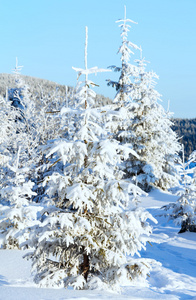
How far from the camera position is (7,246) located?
9047mm

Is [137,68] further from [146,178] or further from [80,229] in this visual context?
[80,229]

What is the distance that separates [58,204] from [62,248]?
830mm

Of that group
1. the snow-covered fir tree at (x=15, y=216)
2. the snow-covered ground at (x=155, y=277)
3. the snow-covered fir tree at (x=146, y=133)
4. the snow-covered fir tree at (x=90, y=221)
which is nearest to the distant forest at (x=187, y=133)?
the snow-covered fir tree at (x=146, y=133)

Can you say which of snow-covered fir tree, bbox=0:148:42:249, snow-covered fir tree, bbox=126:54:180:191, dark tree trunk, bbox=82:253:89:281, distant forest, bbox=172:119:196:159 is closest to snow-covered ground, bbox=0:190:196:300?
snow-covered fir tree, bbox=0:148:42:249

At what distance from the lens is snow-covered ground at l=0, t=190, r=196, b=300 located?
4.55m

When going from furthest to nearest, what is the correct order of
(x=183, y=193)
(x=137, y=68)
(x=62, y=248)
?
(x=137, y=68), (x=183, y=193), (x=62, y=248)

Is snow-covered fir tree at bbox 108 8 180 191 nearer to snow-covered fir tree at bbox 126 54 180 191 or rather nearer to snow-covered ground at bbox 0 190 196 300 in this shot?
snow-covered fir tree at bbox 126 54 180 191

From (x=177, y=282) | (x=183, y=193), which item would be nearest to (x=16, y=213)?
(x=177, y=282)

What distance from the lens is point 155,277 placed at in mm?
8406

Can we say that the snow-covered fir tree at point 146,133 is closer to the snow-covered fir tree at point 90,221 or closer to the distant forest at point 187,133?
the snow-covered fir tree at point 90,221

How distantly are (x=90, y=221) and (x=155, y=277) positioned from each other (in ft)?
14.4

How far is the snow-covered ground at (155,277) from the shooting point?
4555 millimetres

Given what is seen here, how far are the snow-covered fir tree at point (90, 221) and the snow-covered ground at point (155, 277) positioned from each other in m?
0.42

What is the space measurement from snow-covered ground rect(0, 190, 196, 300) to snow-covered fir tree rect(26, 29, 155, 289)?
1.39 ft
